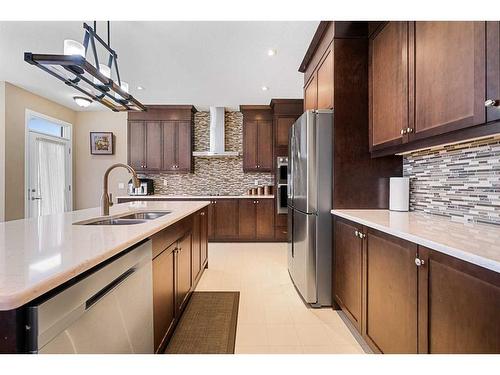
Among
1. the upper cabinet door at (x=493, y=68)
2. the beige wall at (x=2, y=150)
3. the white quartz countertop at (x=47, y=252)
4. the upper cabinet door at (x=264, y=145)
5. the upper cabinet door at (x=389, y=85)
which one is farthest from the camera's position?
the upper cabinet door at (x=264, y=145)

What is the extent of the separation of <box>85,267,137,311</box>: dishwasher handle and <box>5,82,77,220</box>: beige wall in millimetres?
4354

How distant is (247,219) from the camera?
16.8ft

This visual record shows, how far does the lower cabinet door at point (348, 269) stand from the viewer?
1.87 m

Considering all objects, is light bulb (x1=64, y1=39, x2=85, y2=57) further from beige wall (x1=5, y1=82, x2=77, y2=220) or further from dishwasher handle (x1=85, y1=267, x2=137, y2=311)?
beige wall (x1=5, y1=82, x2=77, y2=220)

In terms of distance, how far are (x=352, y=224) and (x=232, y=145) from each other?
4017 millimetres

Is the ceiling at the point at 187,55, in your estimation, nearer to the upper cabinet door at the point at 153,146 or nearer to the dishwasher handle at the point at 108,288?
the upper cabinet door at the point at 153,146

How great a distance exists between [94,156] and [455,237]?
247 inches

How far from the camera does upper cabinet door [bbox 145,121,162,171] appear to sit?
17.5 feet

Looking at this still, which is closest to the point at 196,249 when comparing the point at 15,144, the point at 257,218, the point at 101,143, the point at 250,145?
the point at 257,218

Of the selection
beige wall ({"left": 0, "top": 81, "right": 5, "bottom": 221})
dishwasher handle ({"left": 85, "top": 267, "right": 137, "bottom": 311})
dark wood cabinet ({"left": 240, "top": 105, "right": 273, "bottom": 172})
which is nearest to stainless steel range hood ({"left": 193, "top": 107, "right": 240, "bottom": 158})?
dark wood cabinet ({"left": 240, "top": 105, "right": 273, "bottom": 172})

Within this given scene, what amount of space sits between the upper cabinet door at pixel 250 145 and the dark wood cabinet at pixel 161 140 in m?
1.09

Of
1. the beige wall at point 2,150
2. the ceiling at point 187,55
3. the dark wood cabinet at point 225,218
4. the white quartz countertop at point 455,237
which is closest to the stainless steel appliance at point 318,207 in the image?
the white quartz countertop at point 455,237

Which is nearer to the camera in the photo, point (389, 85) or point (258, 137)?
point (389, 85)

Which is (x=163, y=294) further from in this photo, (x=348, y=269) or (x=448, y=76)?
(x=448, y=76)
